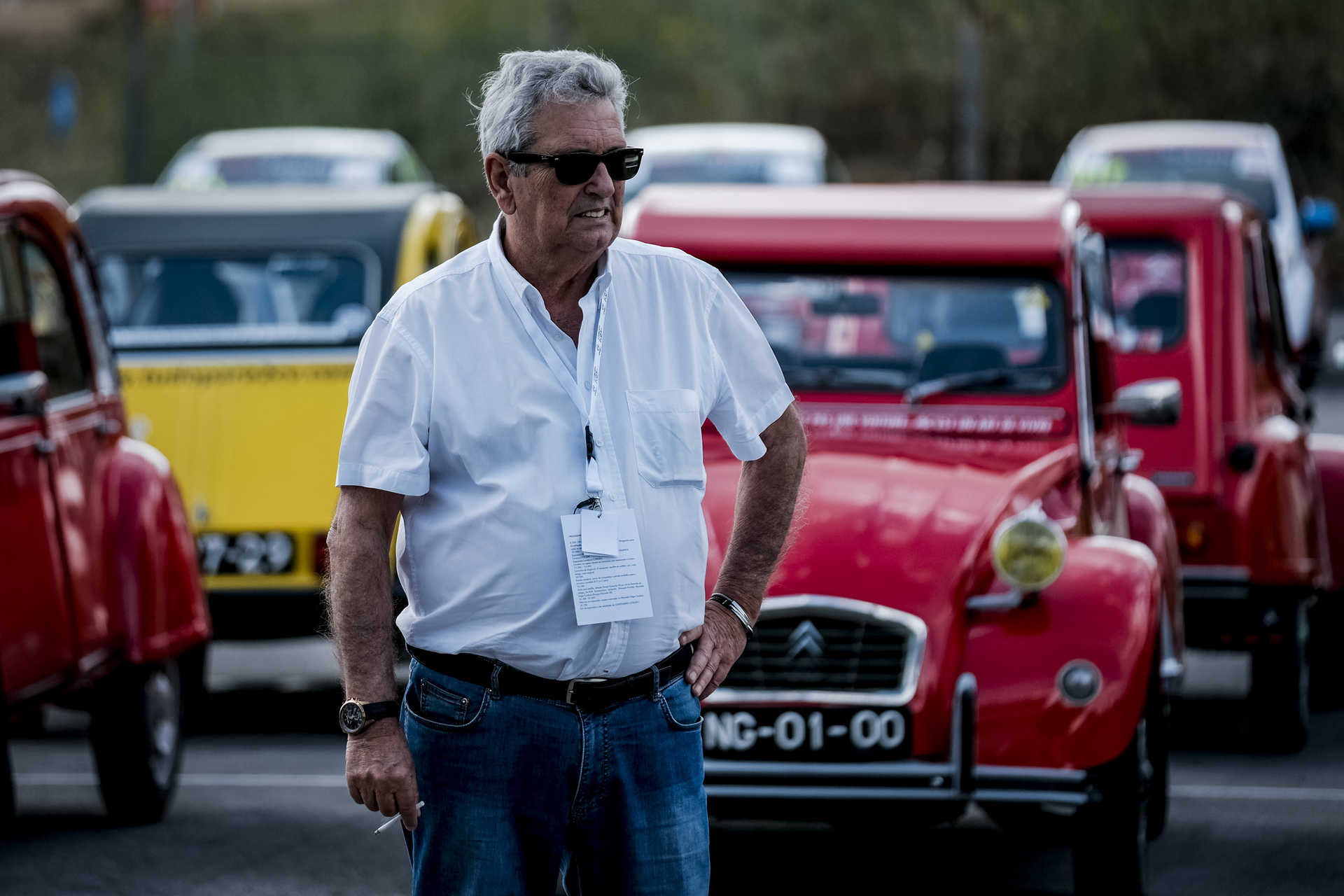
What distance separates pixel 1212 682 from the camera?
10.7 metres

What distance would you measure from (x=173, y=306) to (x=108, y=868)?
4161 millimetres

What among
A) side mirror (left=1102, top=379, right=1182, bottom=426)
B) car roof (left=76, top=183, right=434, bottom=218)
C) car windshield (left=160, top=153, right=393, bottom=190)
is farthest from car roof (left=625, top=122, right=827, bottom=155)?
side mirror (left=1102, top=379, right=1182, bottom=426)

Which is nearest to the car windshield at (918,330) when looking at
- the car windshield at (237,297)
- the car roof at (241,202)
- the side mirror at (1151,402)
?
the side mirror at (1151,402)

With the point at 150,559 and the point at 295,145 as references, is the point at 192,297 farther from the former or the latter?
the point at 295,145

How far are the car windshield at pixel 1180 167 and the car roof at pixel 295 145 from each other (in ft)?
22.0

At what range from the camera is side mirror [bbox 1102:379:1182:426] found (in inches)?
285

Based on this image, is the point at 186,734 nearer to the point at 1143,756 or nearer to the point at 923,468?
the point at 923,468

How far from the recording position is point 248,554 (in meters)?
9.86

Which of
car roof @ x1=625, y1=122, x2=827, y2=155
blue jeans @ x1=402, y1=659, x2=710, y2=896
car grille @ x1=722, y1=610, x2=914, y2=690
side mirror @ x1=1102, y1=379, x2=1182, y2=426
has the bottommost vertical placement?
car roof @ x1=625, y1=122, x2=827, y2=155

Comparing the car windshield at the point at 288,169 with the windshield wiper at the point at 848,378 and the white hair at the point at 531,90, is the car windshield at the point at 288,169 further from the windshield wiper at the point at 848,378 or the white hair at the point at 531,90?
the white hair at the point at 531,90

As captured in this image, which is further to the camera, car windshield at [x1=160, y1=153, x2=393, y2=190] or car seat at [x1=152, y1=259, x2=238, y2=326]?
car windshield at [x1=160, y1=153, x2=393, y2=190]

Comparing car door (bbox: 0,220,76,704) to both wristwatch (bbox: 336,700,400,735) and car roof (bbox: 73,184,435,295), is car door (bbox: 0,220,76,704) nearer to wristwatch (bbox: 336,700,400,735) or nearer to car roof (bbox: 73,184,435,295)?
car roof (bbox: 73,184,435,295)

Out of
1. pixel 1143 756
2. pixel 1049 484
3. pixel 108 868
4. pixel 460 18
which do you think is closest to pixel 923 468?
pixel 1049 484

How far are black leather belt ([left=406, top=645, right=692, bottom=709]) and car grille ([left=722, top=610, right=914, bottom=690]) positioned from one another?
243 cm
